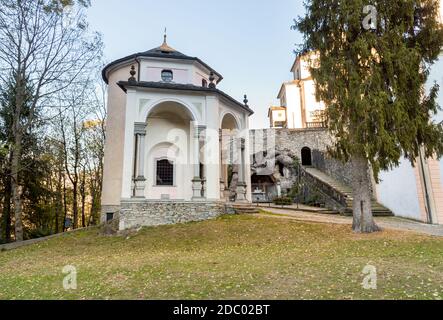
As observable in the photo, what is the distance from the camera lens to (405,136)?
9.61m

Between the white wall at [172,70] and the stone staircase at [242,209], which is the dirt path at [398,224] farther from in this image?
the white wall at [172,70]

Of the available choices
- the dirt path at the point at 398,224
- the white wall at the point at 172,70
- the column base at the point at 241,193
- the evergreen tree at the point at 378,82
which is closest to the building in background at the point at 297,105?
the column base at the point at 241,193

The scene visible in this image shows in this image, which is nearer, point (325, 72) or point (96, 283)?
point (96, 283)

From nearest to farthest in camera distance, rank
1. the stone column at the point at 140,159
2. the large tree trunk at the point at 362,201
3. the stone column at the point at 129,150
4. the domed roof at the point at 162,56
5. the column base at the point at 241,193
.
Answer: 1. the large tree trunk at the point at 362,201
2. the stone column at the point at 129,150
3. the stone column at the point at 140,159
4. the column base at the point at 241,193
5. the domed roof at the point at 162,56

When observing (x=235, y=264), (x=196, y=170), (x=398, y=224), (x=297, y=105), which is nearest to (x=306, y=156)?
(x=297, y=105)

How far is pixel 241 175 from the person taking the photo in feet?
57.3

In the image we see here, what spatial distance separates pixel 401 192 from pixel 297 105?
73.1 ft

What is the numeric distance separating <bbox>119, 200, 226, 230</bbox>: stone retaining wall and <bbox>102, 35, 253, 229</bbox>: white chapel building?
0.04 meters

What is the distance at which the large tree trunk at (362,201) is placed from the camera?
34.4 feet

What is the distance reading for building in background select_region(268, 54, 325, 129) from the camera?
3425cm

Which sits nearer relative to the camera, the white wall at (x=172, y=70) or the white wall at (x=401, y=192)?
the white wall at (x=401, y=192)

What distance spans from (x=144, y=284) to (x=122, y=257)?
12.9ft
